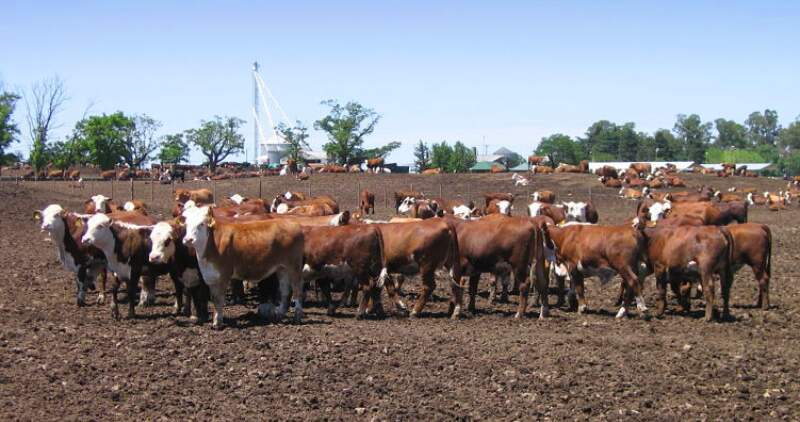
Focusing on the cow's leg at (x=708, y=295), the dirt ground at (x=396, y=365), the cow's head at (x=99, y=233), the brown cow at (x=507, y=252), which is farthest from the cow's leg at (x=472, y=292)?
the cow's head at (x=99, y=233)

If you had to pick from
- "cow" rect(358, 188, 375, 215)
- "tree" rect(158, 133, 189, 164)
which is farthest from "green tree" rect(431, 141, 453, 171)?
"cow" rect(358, 188, 375, 215)

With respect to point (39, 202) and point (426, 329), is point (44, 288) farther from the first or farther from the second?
point (39, 202)

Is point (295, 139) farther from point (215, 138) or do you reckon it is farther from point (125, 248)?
point (125, 248)

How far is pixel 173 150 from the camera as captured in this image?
356 feet

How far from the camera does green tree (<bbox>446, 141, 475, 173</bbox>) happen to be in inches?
4407

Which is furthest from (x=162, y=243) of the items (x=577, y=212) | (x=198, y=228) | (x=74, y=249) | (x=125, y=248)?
(x=577, y=212)

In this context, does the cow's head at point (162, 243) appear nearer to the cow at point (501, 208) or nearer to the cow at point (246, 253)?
the cow at point (246, 253)

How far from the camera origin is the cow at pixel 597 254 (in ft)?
47.4

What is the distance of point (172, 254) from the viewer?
13.4 meters

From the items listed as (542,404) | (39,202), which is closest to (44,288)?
(542,404)

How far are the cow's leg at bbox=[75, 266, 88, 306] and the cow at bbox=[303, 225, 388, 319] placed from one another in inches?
156

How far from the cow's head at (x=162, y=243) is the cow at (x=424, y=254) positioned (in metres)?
3.53

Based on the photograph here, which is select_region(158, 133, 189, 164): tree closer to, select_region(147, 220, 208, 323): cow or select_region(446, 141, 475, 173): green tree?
select_region(446, 141, 475, 173): green tree

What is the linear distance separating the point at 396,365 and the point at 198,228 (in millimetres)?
4066
